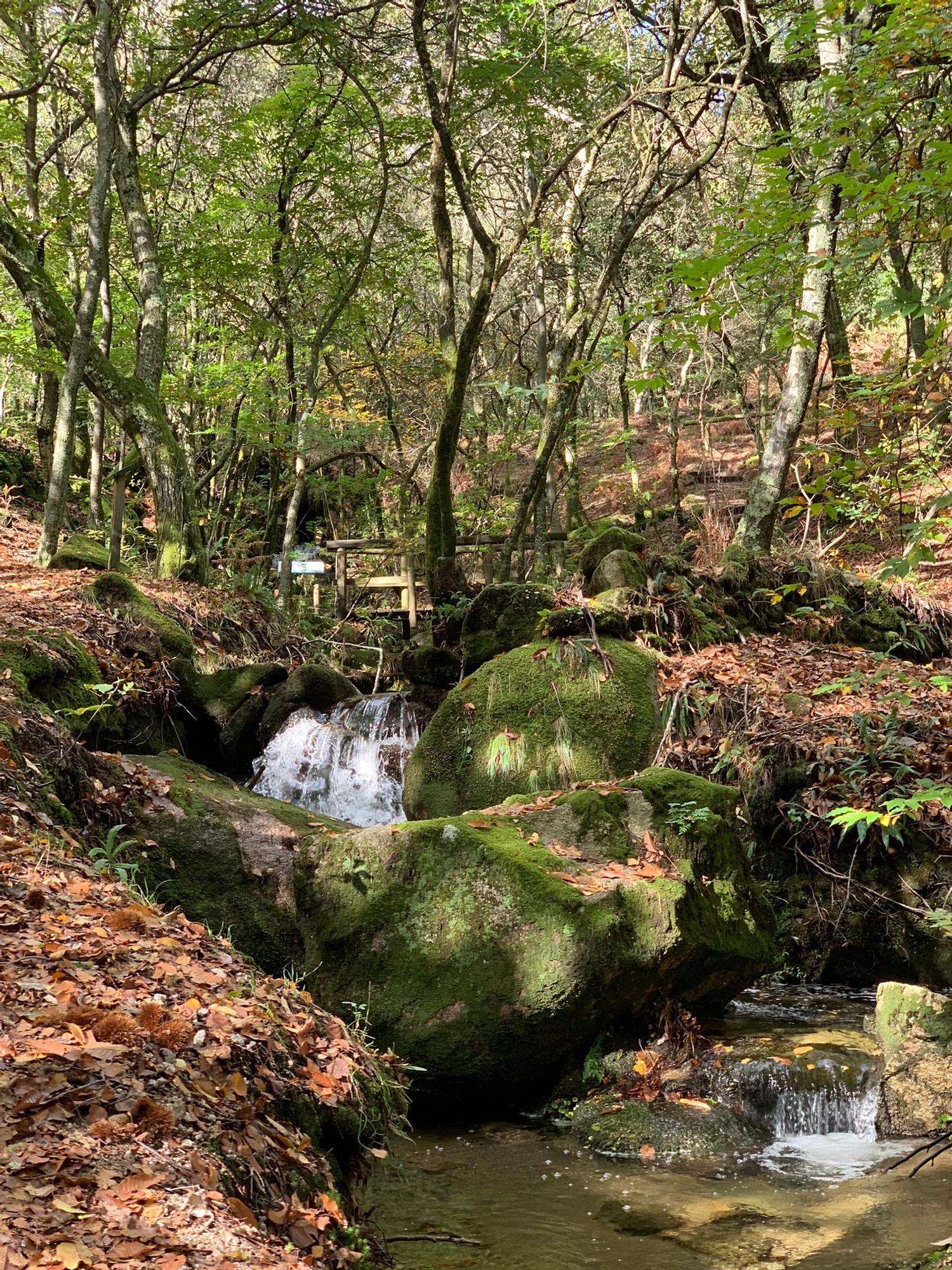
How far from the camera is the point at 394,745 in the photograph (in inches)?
380

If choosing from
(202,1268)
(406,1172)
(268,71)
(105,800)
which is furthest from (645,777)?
(268,71)

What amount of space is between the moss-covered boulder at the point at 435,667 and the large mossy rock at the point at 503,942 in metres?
4.17

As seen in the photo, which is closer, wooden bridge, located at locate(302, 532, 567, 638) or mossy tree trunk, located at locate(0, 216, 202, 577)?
mossy tree trunk, located at locate(0, 216, 202, 577)

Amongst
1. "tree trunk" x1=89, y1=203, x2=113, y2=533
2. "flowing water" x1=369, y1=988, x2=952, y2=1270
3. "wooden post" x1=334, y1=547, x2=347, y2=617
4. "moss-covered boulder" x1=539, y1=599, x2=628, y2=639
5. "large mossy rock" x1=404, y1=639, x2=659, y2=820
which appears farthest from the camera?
"wooden post" x1=334, y1=547, x2=347, y2=617

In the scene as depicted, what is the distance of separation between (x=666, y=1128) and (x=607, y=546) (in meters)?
6.25

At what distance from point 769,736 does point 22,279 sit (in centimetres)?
965

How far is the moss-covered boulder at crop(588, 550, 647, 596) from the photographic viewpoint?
9422mm

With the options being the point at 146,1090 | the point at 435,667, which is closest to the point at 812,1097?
the point at 146,1090

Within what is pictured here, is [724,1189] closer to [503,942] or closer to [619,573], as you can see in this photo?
[503,942]

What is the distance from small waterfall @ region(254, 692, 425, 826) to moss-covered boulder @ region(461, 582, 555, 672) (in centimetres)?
97

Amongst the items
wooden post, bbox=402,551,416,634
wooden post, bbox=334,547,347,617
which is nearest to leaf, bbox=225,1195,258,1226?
wooden post, bbox=402,551,416,634

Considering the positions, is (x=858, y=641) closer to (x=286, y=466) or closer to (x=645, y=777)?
(x=645, y=777)

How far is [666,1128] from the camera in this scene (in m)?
4.83

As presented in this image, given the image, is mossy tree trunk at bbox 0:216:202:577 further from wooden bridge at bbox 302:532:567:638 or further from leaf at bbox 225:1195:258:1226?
leaf at bbox 225:1195:258:1226
